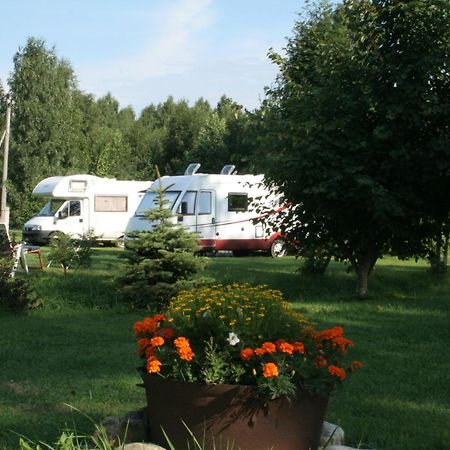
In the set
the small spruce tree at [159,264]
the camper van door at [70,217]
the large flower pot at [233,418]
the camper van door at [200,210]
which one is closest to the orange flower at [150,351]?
the large flower pot at [233,418]

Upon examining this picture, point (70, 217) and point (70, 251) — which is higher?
point (70, 217)

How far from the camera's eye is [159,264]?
1214 centimetres

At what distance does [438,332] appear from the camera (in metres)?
10.3

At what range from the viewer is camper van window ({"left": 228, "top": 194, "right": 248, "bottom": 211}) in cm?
2562

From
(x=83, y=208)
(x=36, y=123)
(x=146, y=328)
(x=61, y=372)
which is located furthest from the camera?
(x=36, y=123)

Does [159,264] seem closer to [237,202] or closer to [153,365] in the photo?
[153,365]

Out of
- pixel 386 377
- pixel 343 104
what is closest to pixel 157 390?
pixel 386 377

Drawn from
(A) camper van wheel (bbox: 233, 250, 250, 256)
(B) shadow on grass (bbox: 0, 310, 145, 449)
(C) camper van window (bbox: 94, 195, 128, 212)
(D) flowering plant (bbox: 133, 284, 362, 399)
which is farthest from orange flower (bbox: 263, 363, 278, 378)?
(C) camper van window (bbox: 94, 195, 128, 212)

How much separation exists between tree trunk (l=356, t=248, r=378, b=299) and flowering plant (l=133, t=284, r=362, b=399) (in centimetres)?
906

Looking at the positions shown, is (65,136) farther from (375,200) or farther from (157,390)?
Result: (157,390)

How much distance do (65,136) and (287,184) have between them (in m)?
39.7

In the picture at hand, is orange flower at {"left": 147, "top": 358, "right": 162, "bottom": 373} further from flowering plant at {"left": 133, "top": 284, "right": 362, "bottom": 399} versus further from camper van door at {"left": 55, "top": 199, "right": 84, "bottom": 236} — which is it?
camper van door at {"left": 55, "top": 199, "right": 84, "bottom": 236}

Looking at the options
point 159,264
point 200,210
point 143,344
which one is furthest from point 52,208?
point 143,344

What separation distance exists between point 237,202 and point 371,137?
12811 mm
